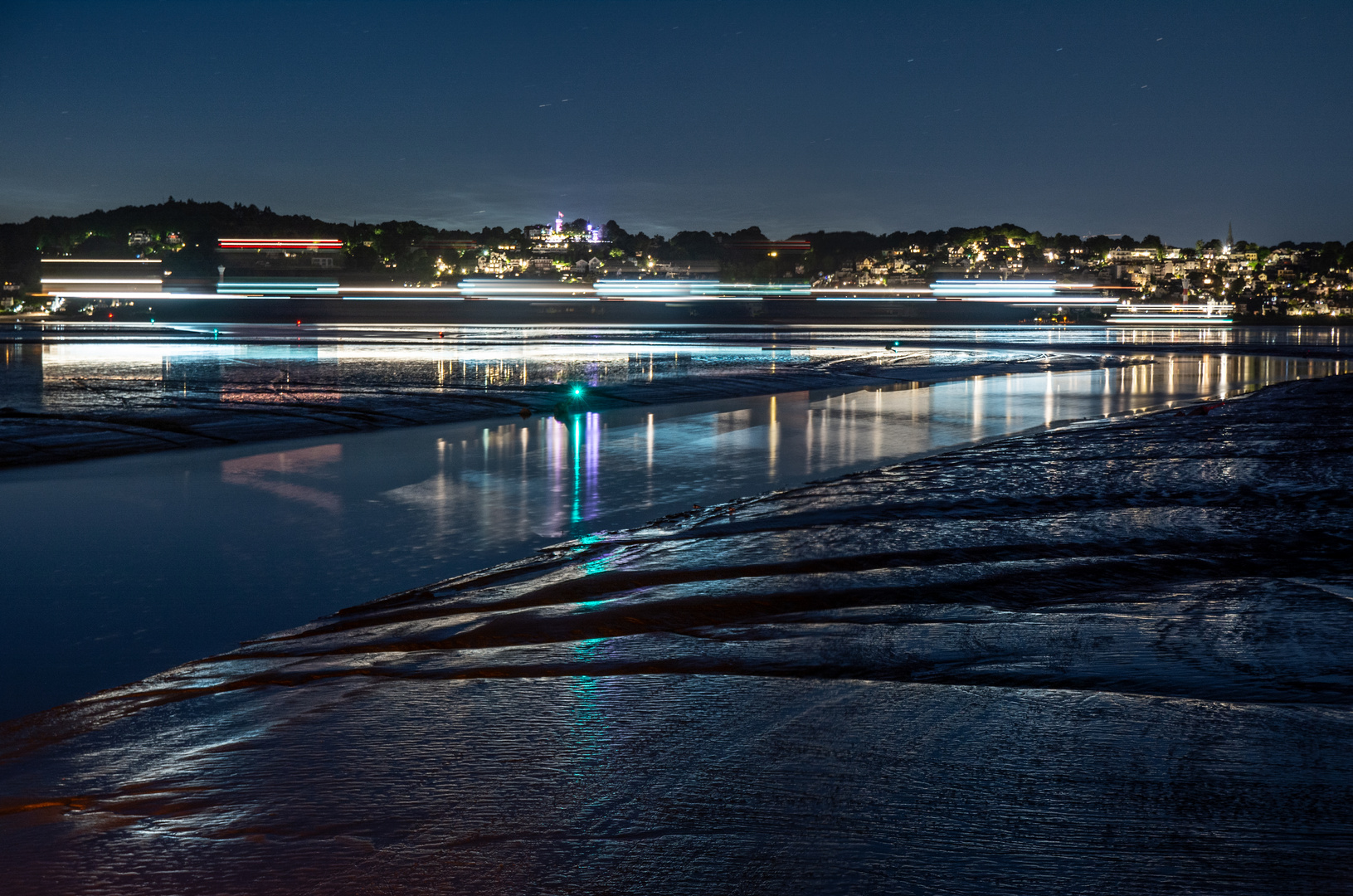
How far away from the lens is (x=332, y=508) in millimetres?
7781

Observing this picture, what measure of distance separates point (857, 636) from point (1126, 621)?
1.24 meters

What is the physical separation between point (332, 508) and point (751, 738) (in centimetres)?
553

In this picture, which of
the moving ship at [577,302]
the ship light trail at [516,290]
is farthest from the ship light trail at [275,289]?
the ship light trail at [516,290]

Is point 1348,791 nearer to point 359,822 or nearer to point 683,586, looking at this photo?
point 359,822

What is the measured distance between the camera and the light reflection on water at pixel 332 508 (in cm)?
486

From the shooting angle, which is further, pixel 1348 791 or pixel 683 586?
pixel 683 586

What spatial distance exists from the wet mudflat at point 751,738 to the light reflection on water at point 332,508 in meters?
0.60

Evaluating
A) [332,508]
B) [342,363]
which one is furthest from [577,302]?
[332,508]

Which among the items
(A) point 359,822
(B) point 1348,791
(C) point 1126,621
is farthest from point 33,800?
(C) point 1126,621

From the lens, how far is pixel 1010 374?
2353cm

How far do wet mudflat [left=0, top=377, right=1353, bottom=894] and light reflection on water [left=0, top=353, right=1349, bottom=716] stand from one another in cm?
60

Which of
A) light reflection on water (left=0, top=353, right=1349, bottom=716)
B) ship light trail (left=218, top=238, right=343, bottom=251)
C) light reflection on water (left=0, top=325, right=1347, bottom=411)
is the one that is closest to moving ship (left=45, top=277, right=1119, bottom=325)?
ship light trail (left=218, top=238, right=343, bottom=251)

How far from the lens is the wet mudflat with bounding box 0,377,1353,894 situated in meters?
2.39

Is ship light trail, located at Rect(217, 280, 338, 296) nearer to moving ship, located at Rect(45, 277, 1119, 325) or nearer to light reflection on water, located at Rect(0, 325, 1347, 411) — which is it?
moving ship, located at Rect(45, 277, 1119, 325)
